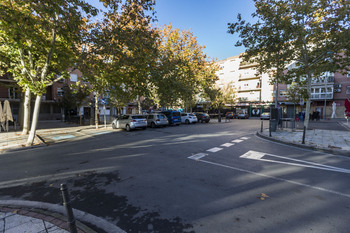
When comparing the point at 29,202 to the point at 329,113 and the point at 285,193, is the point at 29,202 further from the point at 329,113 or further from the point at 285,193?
the point at 329,113

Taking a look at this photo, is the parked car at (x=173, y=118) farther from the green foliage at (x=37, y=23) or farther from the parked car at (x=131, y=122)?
the green foliage at (x=37, y=23)

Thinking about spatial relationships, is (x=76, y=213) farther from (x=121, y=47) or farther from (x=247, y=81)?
(x=247, y=81)

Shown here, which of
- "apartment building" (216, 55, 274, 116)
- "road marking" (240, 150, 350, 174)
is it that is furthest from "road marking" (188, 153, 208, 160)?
"apartment building" (216, 55, 274, 116)

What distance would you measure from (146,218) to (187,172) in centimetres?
212

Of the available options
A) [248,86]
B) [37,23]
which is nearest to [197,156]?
[37,23]

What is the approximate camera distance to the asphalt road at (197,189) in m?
2.61

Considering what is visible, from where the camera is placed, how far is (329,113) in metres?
31.3

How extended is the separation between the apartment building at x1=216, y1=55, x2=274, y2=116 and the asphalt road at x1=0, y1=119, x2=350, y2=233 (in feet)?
115

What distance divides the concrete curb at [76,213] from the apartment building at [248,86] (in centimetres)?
3835

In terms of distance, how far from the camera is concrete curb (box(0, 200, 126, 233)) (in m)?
2.49

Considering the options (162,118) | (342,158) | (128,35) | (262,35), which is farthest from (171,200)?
(162,118)

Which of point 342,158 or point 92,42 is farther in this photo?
point 92,42

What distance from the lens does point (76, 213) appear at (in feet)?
9.28

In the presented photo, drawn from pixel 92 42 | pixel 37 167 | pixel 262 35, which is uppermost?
pixel 262 35
